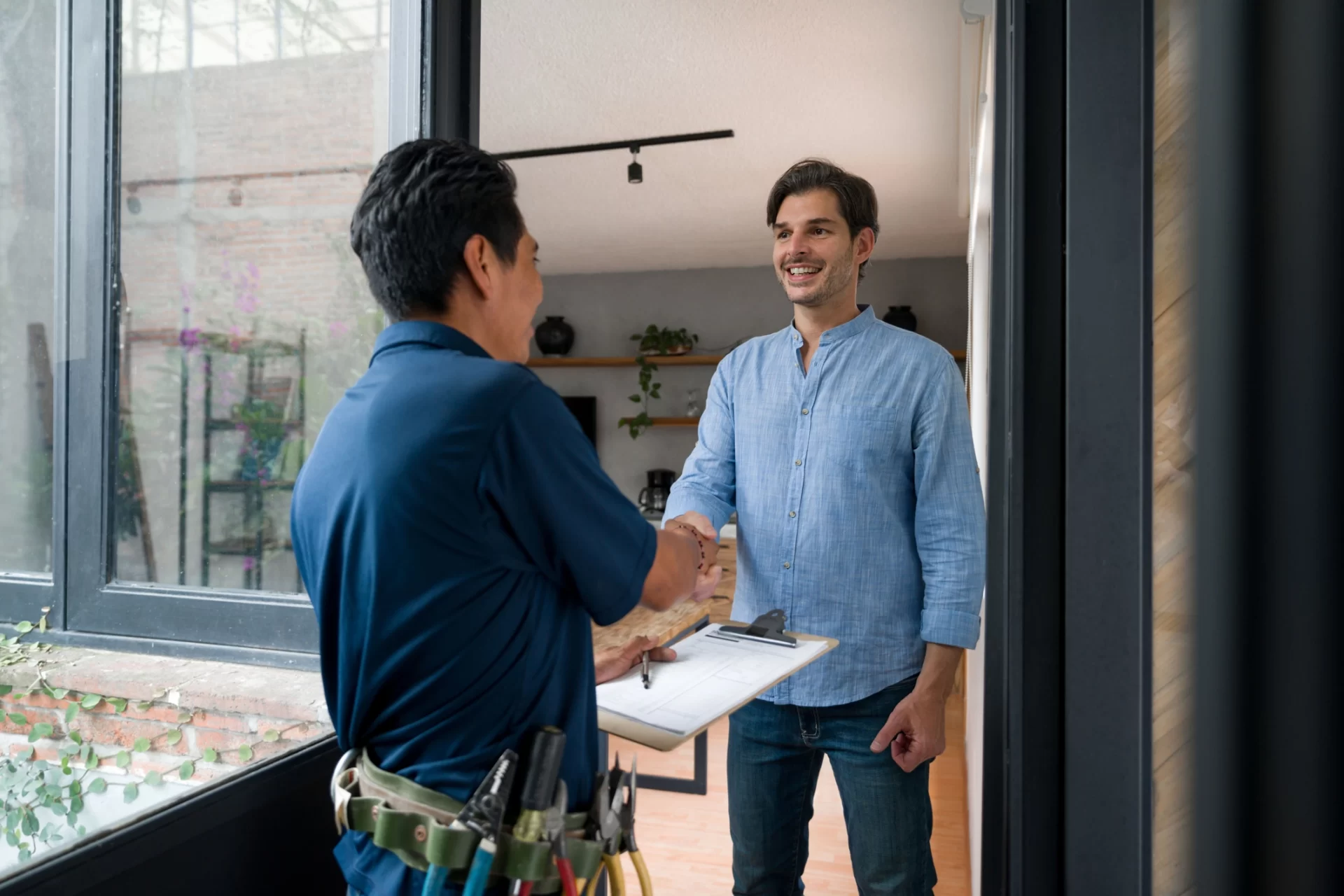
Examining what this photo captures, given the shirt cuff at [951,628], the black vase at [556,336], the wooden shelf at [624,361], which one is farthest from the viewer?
the black vase at [556,336]

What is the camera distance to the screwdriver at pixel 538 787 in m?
0.83

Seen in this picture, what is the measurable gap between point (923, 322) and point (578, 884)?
21.5 feet

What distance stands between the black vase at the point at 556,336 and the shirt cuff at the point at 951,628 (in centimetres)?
637

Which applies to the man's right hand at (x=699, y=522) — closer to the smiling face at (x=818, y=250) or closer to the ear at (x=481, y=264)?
the smiling face at (x=818, y=250)

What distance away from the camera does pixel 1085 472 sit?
0.72 m

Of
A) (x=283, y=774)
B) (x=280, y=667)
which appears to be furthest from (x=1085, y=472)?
(x=280, y=667)

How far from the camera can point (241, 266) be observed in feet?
5.14

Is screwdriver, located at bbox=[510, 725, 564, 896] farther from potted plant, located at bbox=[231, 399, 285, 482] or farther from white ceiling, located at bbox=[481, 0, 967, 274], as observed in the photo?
white ceiling, located at bbox=[481, 0, 967, 274]

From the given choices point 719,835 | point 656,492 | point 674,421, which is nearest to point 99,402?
point 719,835

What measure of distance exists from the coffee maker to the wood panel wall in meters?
6.11

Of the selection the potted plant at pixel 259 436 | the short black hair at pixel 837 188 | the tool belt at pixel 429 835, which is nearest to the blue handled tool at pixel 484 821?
the tool belt at pixel 429 835

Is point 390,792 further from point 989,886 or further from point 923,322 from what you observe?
point 923,322

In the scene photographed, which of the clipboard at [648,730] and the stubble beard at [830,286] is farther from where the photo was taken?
the stubble beard at [830,286]

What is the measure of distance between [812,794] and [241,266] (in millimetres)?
1367
